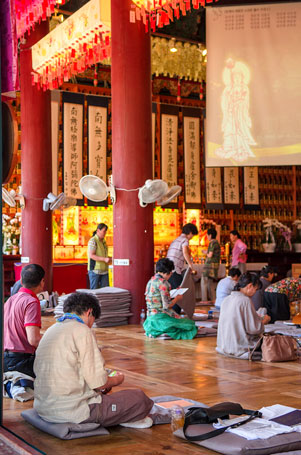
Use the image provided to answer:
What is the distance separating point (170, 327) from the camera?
716 centimetres

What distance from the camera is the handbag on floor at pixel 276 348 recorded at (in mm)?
5770

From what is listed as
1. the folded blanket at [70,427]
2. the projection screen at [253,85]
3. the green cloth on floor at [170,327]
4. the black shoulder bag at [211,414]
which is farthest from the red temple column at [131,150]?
the black shoulder bag at [211,414]

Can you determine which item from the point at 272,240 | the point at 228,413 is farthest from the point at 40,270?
the point at 272,240

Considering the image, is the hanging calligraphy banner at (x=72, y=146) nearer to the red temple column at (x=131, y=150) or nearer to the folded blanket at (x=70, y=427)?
the red temple column at (x=131, y=150)

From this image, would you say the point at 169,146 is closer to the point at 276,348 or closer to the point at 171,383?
the point at 276,348

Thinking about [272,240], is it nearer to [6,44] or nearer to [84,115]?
[84,115]

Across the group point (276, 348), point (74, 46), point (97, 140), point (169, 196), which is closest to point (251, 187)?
point (97, 140)

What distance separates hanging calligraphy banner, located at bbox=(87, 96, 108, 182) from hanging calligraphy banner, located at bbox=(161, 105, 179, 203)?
132cm

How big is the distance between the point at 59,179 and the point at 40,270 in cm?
869

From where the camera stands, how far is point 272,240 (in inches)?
565

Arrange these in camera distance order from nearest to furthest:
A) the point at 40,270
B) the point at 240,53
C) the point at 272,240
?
the point at 40,270, the point at 240,53, the point at 272,240

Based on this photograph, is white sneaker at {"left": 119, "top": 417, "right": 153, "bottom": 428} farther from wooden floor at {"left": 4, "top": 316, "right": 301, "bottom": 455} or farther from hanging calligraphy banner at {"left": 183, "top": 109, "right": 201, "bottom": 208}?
hanging calligraphy banner at {"left": 183, "top": 109, "right": 201, "bottom": 208}

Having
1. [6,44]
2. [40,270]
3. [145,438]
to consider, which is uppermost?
[6,44]

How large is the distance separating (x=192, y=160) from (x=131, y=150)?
219 inches
